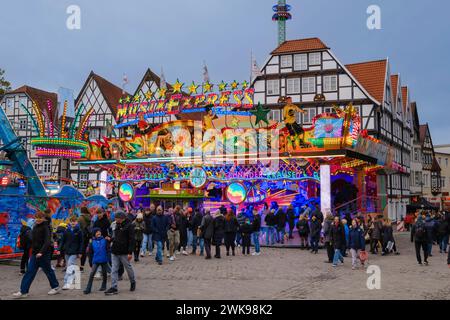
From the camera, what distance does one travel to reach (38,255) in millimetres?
8531

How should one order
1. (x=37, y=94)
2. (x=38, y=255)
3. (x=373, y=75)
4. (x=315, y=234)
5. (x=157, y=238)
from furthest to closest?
(x=37, y=94) → (x=373, y=75) → (x=315, y=234) → (x=157, y=238) → (x=38, y=255)

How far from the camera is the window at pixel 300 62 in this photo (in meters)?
→ 36.2

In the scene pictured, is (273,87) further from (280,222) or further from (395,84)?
(280,222)

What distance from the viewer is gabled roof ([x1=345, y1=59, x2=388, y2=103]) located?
3650 centimetres

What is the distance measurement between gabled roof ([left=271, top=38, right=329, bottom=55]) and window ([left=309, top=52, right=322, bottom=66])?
0.42 metres

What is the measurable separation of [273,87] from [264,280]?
1089 inches

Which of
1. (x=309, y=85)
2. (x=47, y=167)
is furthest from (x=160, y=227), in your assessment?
(x=47, y=167)

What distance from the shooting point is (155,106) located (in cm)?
2475

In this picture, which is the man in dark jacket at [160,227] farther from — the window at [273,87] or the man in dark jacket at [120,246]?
the window at [273,87]

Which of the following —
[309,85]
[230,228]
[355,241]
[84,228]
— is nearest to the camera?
[84,228]

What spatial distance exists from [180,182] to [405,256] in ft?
38.9

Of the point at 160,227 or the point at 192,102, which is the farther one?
the point at 192,102
